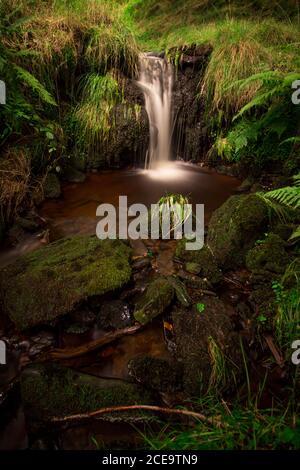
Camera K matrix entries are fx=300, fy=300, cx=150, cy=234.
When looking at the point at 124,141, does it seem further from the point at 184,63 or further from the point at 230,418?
the point at 230,418

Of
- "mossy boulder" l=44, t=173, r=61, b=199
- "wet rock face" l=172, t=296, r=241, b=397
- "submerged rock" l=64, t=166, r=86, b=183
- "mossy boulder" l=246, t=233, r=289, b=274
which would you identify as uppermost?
"submerged rock" l=64, t=166, r=86, b=183

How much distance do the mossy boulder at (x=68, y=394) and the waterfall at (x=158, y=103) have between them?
14.1 ft

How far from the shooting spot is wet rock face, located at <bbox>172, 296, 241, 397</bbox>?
210 centimetres

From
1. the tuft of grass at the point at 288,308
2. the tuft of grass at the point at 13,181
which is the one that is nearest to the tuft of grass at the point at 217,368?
Answer: the tuft of grass at the point at 288,308

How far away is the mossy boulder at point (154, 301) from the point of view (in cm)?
260

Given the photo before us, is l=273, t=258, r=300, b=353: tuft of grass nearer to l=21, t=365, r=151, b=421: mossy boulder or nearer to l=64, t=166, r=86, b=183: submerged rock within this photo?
l=21, t=365, r=151, b=421: mossy boulder

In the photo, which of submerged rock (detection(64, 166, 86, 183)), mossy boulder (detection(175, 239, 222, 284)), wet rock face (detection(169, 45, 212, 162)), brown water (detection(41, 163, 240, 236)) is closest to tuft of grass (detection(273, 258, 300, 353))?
mossy boulder (detection(175, 239, 222, 284))

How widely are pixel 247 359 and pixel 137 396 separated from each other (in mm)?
881

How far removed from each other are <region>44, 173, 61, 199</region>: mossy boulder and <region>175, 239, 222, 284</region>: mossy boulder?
215 cm

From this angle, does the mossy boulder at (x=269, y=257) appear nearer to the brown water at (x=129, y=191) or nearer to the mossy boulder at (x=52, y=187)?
the brown water at (x=129, y=191)

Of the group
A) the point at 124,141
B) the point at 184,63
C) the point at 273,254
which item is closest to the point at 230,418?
the point at 273,254

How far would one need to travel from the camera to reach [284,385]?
82.7 inches

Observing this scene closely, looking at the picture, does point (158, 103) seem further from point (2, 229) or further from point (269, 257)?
point (269, 257)

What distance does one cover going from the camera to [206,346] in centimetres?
229
